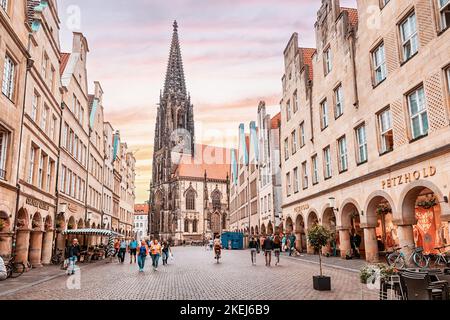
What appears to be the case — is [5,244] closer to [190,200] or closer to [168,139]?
[190,200]

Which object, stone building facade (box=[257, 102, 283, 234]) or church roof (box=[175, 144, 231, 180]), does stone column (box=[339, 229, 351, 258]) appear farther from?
church roof (box=[175, 144, 231, 180])

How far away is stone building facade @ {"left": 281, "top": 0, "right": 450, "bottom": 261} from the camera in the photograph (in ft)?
47.5

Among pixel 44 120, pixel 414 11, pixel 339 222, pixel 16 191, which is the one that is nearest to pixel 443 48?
pixel 414 11

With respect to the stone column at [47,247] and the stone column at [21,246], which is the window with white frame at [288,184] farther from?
the stone column at [21,246]

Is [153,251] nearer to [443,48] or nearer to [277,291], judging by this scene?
[277,291]

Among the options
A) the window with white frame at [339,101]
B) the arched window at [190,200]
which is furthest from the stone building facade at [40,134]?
the arched window at [190,200]

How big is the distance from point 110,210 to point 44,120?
28.4 m

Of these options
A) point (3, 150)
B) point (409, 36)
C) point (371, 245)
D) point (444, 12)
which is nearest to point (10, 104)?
point (3, 150)

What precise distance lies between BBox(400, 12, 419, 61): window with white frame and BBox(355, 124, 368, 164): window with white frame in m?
5.01

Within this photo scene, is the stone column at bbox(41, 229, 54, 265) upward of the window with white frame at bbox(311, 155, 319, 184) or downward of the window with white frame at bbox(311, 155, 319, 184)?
downward

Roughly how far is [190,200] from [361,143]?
270ft

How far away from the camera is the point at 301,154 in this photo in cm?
3062

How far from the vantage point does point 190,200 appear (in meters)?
101

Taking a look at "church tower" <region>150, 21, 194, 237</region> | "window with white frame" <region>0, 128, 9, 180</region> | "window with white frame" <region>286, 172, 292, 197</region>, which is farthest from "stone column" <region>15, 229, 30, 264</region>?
"church tower" <region>150, 21, 194, 237</region>
